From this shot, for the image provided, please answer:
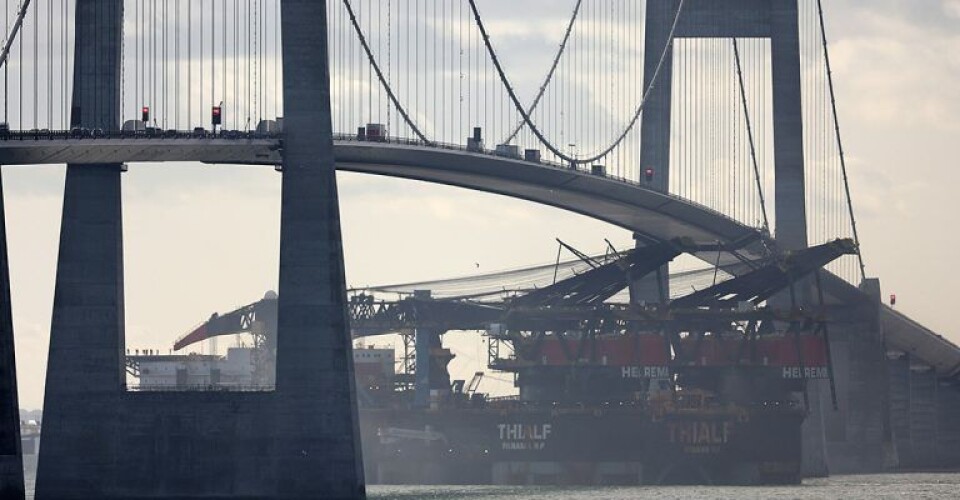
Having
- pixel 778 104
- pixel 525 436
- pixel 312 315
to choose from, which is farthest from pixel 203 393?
pixel 778 104

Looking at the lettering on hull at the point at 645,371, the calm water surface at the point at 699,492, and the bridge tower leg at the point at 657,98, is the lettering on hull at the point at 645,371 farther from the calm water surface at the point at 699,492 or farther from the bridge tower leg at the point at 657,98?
the calm water surface at the point at 699,492

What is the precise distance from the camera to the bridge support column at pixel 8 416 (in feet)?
266

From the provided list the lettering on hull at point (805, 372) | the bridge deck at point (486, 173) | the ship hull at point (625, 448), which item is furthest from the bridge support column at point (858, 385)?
the ship hull at point (625, 448)

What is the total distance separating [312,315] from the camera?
9038 cm

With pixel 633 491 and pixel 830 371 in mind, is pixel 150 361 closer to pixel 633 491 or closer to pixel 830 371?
pixel 830 371

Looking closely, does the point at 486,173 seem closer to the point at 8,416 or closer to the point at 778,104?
the point at 778,104

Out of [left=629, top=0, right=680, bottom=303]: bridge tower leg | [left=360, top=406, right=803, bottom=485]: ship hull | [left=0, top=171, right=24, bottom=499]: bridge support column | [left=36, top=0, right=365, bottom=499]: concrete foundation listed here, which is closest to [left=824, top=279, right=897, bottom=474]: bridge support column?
[left=629, top=0, right=680, bottom=303]: bridge tower leg

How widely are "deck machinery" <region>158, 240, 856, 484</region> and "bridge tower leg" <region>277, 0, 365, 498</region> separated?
131 feet

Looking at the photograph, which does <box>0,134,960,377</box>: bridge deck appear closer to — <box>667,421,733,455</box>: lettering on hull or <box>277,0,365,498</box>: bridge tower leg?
<box>277,0,365,498</box>: bridge tower leg

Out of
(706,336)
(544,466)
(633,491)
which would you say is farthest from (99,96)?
(706,336)

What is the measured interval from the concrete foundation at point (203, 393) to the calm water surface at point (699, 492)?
15.4m

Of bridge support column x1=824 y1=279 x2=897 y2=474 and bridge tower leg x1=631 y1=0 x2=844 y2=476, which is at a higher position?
bridge tower leg x1=631 y1=0 x2=844 y2=476

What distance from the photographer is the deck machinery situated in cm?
13162

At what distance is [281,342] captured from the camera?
9094 cm
